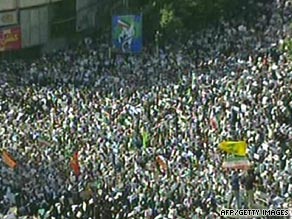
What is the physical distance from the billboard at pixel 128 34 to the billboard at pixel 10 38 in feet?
14.6

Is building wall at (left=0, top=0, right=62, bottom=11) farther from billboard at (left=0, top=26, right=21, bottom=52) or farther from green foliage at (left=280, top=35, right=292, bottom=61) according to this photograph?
green foliage at (left=280, top=35, right=292, bottom=61)

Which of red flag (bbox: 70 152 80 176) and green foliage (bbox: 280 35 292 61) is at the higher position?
green foliage (bbox: 280 35 292 61)

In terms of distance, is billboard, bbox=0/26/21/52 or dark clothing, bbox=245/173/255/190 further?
billboard, bbox=0/26/21/52

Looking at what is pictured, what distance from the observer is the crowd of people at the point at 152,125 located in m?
26.5

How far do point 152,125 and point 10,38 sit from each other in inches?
546

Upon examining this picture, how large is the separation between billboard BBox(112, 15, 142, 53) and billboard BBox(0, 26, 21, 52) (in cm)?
444

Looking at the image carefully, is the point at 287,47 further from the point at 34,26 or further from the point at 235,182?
the point at 34,26

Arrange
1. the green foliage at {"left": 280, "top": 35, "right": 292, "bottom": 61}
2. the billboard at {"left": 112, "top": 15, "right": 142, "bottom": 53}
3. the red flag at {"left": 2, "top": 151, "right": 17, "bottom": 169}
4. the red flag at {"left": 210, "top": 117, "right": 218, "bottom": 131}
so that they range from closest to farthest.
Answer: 1. the red flag at {"left": 2, "top": 151, "right": 17, "bottom": 169}
2. the red flag at {"left": 210, "top": 117, "right": 218, "bottom": 131}
3. the green foliage at {"left": 280, "top": 35, "right": 292, "bottom": 61}
4. the billboard at {"left": 112, "top": 15, "right": 142, "bottom": 53}

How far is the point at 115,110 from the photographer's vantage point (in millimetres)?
33219

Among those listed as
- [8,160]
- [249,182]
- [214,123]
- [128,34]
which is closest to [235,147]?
[249,182]

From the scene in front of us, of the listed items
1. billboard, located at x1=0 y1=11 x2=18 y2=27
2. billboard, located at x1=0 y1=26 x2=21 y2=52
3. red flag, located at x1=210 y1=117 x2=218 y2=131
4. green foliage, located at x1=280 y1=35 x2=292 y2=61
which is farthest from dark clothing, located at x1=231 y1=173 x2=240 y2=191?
billboard, located at x1=0 y1=11 x2=18 y2=27

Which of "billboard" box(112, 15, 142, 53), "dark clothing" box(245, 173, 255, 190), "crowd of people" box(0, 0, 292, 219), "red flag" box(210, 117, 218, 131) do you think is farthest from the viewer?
"billboard" box(112, 15, 142, 53)

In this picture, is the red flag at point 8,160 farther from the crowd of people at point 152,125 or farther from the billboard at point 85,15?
the billboard at point 85,15

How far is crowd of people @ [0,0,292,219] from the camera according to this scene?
87.0 ft
